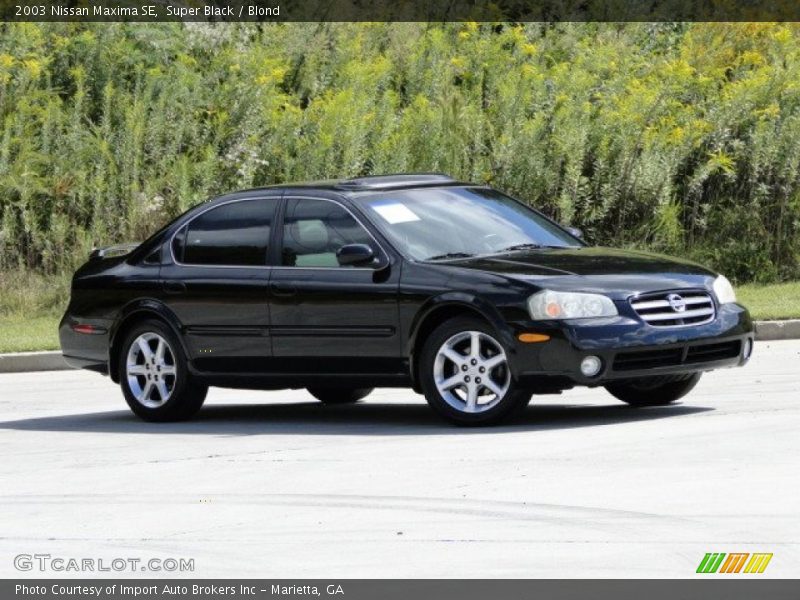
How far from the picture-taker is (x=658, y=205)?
914 inches

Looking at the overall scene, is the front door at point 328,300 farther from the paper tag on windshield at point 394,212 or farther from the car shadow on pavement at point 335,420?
the car shadow on pavement at point 335,420

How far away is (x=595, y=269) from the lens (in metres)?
11.5

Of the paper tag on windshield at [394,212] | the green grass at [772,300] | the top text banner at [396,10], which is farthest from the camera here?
the top text banner at [396,10]

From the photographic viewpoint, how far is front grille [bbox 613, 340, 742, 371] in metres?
11.1

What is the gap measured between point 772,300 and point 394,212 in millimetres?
9066

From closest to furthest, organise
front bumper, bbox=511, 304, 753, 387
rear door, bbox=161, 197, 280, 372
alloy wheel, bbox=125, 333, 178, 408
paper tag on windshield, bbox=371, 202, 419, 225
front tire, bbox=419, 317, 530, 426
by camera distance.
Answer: front bumper, bbox=511, 304, 753, 387
front tire, bbox=419, 317, 530, 426
paper tag on windshield, bbox=371, 202, 419, 225
rear door, bbox=161, 197, 280, 372
alloy wheel, bbox=125, 333, 178, 408

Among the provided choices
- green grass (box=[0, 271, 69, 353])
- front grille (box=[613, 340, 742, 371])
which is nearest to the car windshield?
front grille (box=[613, 340, 742, 371])

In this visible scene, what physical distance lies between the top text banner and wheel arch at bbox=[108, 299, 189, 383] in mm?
13772

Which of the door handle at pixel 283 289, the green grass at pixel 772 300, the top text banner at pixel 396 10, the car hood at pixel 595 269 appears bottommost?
the green grass at pixel 772 300

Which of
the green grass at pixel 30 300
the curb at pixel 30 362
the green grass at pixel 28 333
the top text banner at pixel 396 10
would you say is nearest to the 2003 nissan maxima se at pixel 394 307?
the curb at pixel 30 362

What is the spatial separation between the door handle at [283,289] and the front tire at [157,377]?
36.2 inches

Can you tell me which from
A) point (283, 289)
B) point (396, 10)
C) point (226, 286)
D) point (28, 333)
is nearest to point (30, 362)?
point (28, 333)

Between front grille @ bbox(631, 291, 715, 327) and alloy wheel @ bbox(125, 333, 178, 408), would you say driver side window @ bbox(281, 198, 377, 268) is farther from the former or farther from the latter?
front grille @ bbox(631, 291, 715, 327)

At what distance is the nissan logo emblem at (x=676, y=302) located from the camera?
37.2 feet
